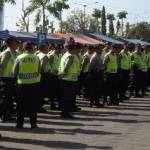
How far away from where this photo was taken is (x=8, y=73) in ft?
44.5

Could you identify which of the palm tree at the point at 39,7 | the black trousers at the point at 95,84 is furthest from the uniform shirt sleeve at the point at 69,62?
the palm tree at the point at 39,7

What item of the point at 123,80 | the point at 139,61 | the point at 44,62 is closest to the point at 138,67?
the point at 139,61

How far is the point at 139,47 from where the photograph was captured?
21562mm

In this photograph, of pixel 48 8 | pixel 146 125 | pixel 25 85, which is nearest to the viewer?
pixel 25 85

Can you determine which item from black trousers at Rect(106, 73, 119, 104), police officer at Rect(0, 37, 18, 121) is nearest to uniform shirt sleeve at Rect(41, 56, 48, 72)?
police officer at Rect(0, 37, 18, 121)

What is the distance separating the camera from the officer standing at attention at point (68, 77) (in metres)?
14.6

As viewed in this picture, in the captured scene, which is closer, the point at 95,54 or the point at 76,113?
the point at 76,113

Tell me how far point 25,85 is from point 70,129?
142cm

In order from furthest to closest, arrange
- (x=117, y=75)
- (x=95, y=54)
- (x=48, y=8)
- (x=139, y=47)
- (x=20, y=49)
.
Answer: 1. (x=48, y=8)
2. (x=139, y=47)
3. (x=117, y=75)
4. (x=95, y=54)
5. (x=20, y=49)

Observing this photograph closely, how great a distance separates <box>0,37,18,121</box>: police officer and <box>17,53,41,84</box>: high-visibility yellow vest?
82cm

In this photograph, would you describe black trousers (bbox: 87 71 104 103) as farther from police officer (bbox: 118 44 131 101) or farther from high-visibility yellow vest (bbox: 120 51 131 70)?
high-visibility yellow vest (bbox: 120 51 131 70)

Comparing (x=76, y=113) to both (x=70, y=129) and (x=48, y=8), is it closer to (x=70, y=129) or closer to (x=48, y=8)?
(x=70, y=129)

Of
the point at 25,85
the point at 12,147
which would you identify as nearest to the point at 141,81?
the point at 25,85

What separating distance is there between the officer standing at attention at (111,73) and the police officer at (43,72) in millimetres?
2491
